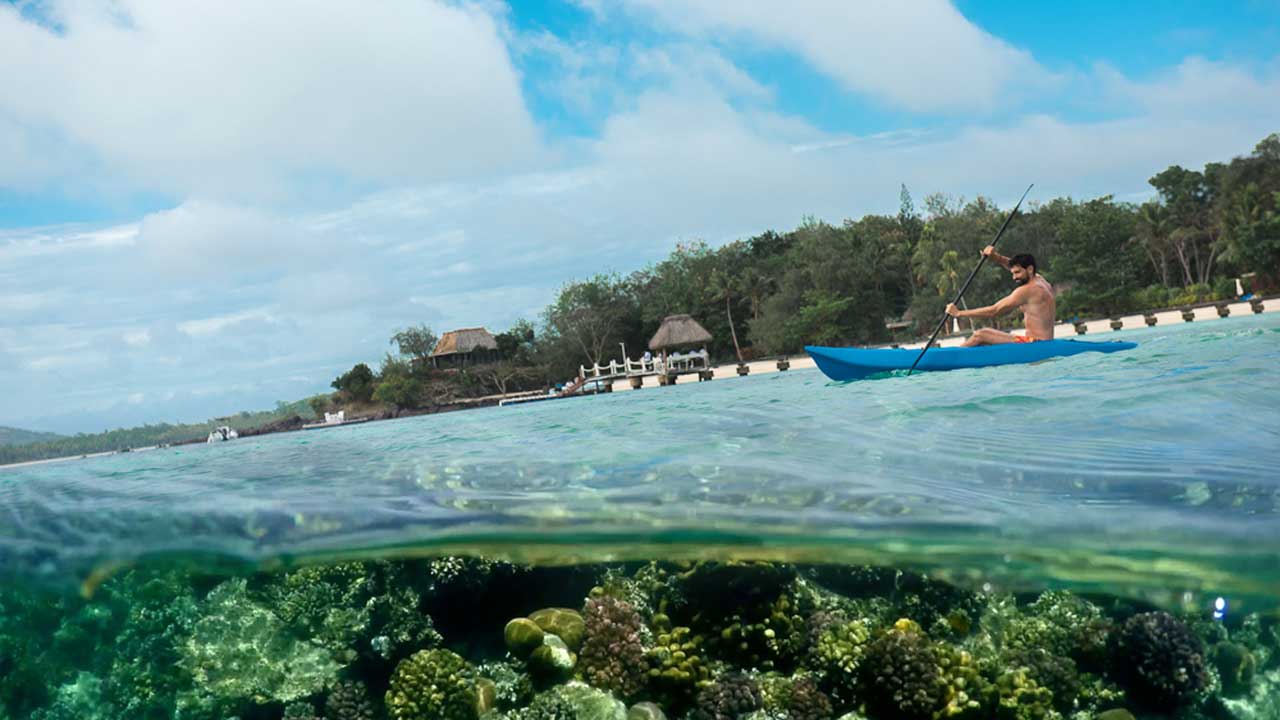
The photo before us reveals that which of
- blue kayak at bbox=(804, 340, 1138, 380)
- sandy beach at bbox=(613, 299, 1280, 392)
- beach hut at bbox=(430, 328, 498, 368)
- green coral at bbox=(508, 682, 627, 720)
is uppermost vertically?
beach hut at bbox=(430, 328, 498, 368)

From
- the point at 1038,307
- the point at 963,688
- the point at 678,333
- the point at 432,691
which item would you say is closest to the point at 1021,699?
the point at 963,688

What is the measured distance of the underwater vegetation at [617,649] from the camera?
14.9 ft

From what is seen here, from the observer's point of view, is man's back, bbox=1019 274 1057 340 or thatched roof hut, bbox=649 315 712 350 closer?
man's back, bbox=1019 274 1057 340

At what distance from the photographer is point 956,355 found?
12.7 metres

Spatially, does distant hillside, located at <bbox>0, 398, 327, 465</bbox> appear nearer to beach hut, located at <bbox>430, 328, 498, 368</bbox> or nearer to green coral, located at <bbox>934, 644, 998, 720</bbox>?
beach hut, located at <bbox>430, 328, 498, 368</bbox>

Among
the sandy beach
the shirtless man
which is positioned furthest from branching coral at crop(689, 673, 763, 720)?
the sandy beach

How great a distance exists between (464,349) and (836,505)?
→ 51212 mm

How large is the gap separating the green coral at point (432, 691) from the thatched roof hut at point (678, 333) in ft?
151

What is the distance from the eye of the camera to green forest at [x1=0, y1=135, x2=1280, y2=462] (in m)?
45.0

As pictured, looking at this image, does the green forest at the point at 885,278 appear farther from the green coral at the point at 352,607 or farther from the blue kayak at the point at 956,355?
the green coral at the point at 352,607

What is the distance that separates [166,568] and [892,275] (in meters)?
50.4

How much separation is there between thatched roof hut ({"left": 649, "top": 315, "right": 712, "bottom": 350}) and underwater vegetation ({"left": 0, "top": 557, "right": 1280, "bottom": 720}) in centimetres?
4504

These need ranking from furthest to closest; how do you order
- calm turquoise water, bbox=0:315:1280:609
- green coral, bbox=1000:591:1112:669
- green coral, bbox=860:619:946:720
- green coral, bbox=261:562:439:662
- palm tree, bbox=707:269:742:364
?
palm tree, bbox=707:269:742:364 < green coral, bbox=261:562:439:662 < green coral, bbox=1000:591:1112:669 < calm turquoise water, bbox=0:315:1280:609 < green coral, bbox=860:619:946:720

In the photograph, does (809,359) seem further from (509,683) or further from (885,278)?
(509,683)
